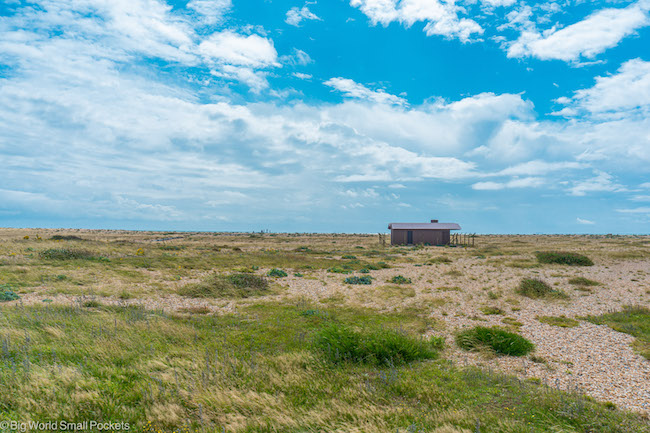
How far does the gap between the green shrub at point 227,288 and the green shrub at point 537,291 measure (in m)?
13.6

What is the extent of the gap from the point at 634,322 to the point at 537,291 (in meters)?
5.43

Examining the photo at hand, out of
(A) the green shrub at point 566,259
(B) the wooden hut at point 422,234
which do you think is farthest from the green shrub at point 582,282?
(B) the wooden hut at point 422,234

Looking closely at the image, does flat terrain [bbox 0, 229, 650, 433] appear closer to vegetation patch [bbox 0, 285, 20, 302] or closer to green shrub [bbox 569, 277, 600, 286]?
vegetation patch [bbox 0, 285, 20, 302]

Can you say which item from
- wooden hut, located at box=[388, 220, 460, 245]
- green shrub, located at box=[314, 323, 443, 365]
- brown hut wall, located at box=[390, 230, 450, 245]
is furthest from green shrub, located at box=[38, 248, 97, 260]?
brown hut wall, located at box=[390, 230, 450, 245]

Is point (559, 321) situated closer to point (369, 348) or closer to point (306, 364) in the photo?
point (369, 348)

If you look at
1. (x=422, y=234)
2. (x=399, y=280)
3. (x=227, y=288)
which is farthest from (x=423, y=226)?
(x=227, y=288)

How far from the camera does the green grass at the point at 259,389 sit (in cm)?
507

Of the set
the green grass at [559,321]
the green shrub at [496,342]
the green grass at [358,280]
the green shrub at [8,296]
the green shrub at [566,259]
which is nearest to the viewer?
the green shrub at [496,342]

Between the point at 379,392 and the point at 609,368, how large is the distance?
5.99 m

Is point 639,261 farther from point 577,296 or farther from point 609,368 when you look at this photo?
point 609,368

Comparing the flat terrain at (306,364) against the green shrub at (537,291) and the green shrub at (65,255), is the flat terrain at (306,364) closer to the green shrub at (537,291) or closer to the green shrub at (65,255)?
the green shrub at (537,291)

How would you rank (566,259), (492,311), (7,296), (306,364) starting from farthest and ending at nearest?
(566,259), (492,311), (7,296), (306,364)

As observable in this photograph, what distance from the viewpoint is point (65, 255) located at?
2486cm

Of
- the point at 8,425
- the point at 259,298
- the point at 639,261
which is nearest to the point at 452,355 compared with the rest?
the point at 8,425
